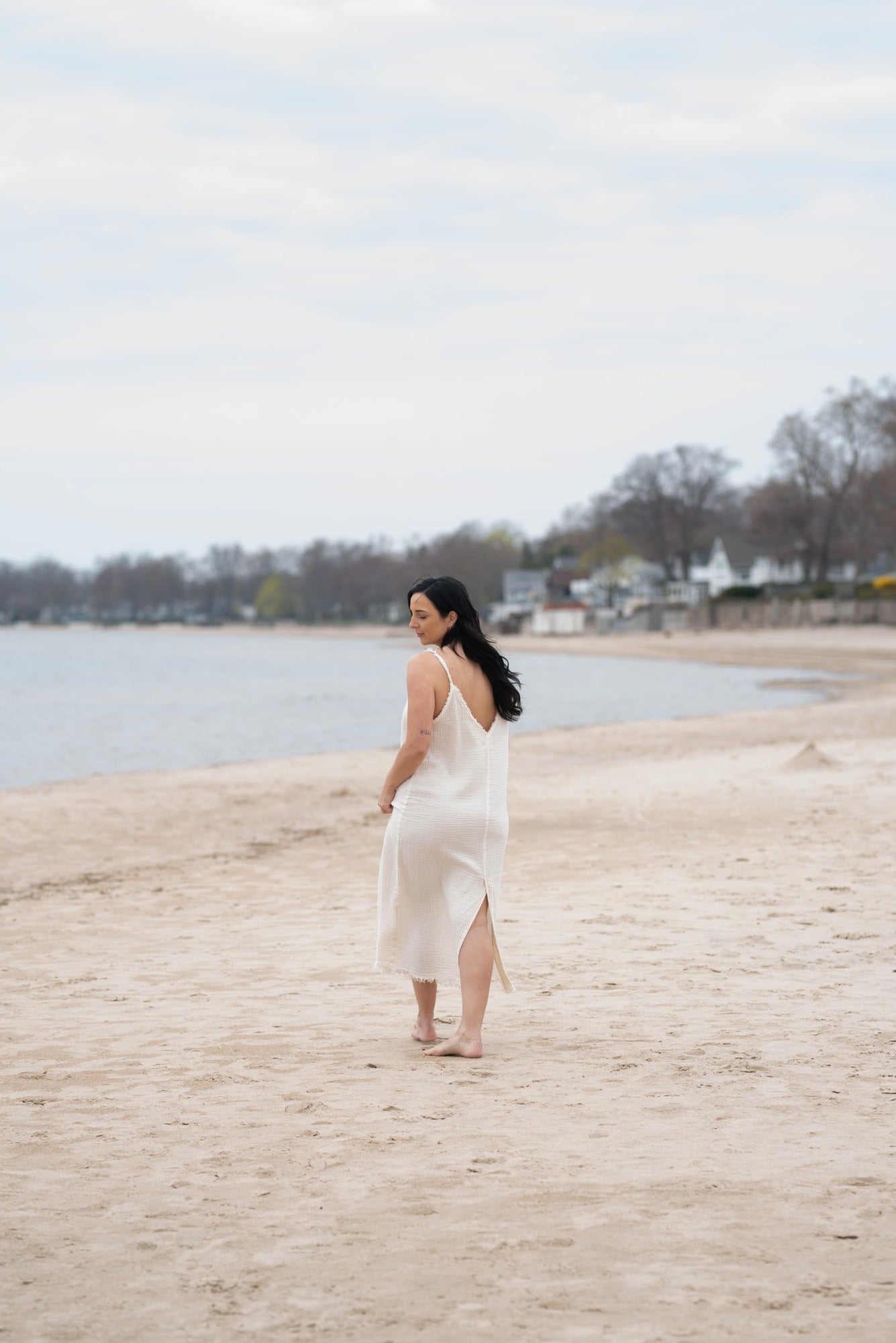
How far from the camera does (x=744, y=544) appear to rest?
410ft

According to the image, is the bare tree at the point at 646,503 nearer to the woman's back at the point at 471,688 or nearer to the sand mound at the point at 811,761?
the sand mound at the point at 811,761

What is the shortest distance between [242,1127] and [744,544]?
123958 mm

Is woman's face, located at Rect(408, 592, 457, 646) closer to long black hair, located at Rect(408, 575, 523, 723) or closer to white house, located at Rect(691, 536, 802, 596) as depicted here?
long black hair, located at Rect(408, 575, 523, 723)

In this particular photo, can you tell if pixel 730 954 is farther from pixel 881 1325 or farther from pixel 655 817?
pixel 655 817

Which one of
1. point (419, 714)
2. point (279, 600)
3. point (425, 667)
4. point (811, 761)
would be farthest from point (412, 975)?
point (279, 600)

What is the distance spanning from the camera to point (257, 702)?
140 ft

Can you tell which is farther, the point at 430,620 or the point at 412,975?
the point at 412,975

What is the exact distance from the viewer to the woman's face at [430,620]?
514 centimetres

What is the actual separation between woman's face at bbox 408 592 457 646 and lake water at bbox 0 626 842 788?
12356 mm

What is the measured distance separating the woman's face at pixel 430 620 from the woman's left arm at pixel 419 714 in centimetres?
9

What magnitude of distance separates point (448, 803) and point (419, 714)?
0.35m

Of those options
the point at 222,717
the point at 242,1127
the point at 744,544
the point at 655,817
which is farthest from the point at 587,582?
the point at 242,1127

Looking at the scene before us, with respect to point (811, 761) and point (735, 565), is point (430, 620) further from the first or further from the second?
point (735, 565)

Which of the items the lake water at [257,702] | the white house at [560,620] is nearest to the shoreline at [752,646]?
the white house at [560,620]
